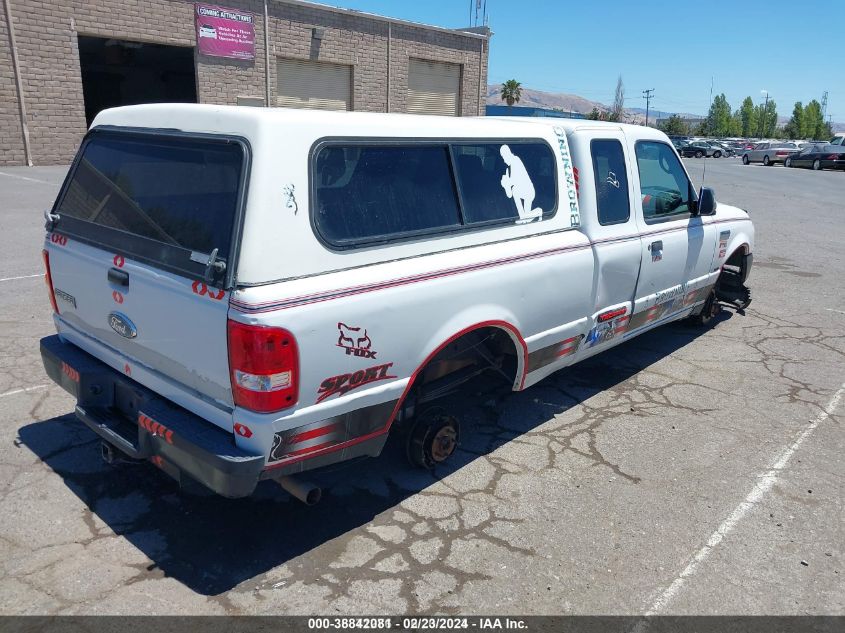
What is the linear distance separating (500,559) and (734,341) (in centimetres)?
461

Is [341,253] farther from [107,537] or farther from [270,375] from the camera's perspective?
[107,537]

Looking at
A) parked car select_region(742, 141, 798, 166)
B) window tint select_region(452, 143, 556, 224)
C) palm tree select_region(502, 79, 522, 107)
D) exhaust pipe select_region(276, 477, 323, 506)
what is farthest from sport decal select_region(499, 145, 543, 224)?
palm tree select_region(502, 79, 522, 107)

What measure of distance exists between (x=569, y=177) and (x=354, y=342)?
226 cm

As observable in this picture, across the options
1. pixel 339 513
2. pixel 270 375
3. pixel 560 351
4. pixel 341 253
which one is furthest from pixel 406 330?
pixel 560 351

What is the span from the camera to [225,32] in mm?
22891

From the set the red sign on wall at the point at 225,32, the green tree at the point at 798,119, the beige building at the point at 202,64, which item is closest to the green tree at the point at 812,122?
the green tree at the point at 798,119

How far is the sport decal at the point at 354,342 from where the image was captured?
9.95 ft

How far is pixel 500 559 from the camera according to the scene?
11.0 ft

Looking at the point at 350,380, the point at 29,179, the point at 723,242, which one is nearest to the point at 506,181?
the point at 350,380

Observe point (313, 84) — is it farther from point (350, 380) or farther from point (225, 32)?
point (350, 380)

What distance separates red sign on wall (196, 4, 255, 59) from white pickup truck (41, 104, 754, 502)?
2105 cm

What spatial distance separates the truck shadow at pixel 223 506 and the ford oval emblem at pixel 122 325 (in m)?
1.01

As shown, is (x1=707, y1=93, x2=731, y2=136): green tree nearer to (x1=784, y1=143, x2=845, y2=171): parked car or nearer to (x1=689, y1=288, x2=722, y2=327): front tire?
(x1=784, y1=143, x2=845, y2=171): parked car

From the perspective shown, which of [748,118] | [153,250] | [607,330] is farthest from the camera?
[748,118]
